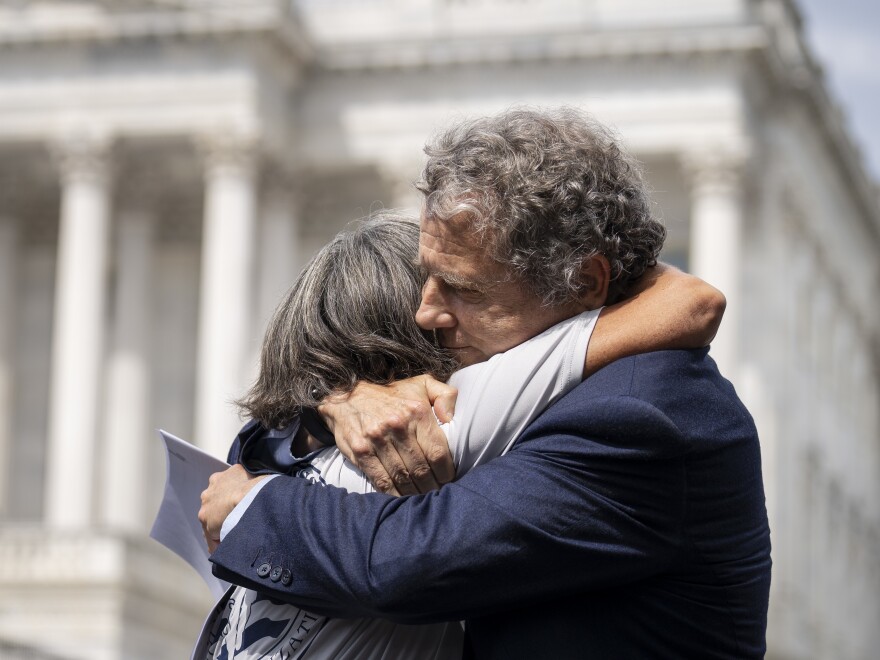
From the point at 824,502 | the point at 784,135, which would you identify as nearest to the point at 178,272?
the point at 784,135

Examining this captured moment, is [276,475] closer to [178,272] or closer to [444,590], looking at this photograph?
[444,590]

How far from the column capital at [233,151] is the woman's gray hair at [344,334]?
129 feet

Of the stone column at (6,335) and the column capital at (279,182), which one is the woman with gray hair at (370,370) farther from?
the stone column at (6,335)

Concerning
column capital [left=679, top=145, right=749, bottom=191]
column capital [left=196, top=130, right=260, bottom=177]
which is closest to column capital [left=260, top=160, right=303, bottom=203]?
column capital [left=196, top=130, right=260, bottom=177]

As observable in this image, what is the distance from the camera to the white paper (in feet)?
15.9

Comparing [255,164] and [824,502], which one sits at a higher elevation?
[255,164]

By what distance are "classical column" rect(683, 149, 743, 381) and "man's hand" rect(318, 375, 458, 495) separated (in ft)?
129

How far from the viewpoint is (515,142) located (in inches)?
164

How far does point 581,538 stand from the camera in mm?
3902

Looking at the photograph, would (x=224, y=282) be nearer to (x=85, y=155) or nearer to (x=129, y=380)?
(x=85, y=155)

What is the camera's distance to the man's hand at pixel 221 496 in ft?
14.2

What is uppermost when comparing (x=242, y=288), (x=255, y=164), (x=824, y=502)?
(x=255, y=164)

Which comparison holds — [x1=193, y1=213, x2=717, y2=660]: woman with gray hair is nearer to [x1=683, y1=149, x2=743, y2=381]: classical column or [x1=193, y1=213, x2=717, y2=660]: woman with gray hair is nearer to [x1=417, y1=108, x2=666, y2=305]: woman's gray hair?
[x1=417, y1=108, x2=666, y2=305]: woman's gray hair

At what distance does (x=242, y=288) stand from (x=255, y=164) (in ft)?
9.47
